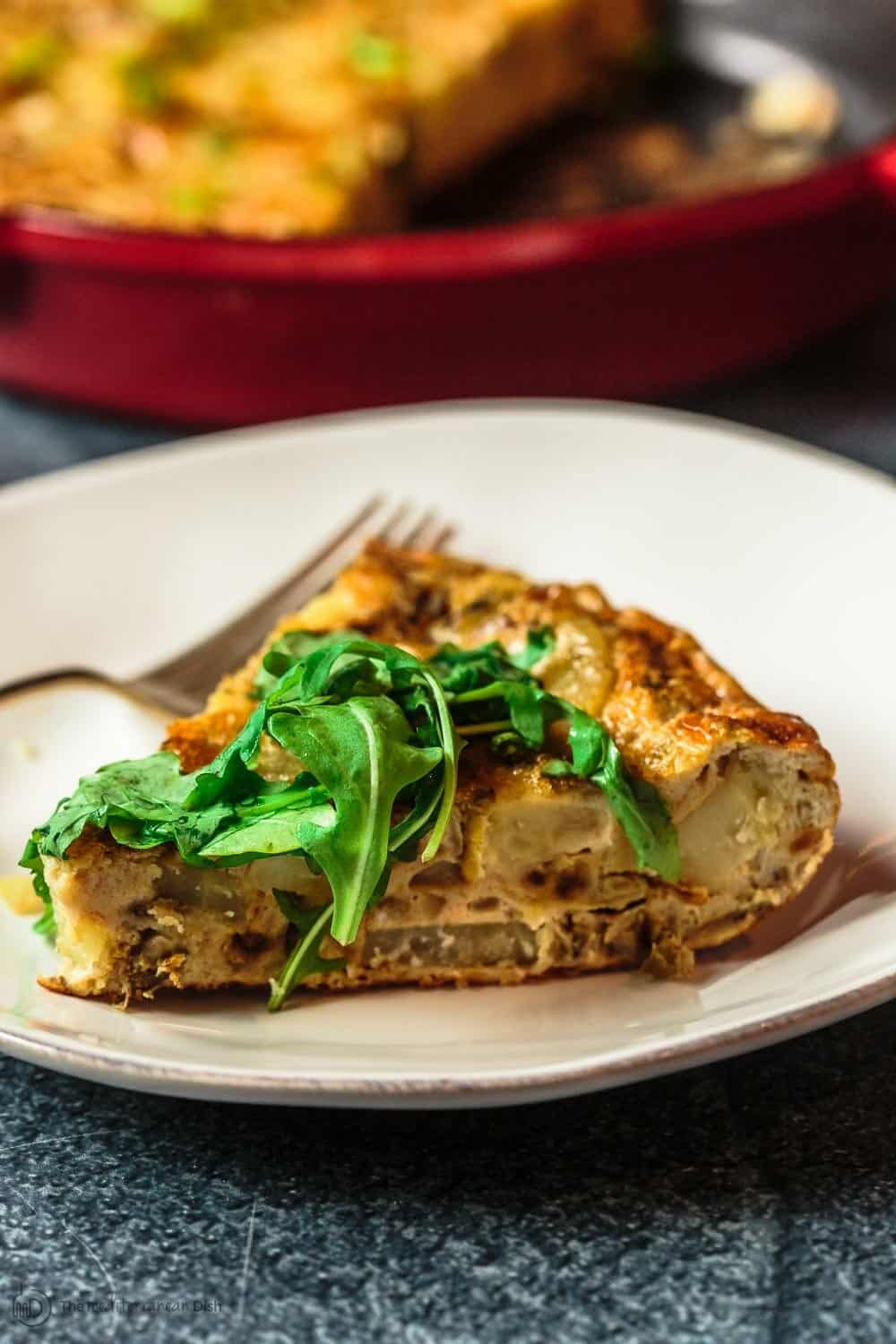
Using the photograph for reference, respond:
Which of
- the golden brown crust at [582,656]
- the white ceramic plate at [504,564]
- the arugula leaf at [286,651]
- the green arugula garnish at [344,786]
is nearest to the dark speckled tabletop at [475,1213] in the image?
the white ceramic plate at [504,564]

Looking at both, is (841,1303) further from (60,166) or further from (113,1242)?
(60,166)

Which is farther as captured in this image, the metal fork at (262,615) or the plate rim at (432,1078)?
the metal fork at (262,615)

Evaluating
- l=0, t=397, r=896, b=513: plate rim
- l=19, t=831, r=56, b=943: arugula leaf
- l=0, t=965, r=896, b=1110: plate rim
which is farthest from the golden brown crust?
l=0, t=397, r=896, b=513: plate rim

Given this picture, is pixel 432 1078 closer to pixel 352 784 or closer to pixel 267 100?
pixel 352 784

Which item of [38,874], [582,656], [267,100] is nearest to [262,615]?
[582,656]

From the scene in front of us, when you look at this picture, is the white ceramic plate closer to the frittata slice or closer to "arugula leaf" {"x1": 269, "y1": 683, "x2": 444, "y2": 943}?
the frittata slice

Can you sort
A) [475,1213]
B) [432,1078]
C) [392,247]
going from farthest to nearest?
[392,247], [475,1213], [432,1078]

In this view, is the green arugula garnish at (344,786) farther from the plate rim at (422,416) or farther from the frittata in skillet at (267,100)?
the frittata in skillet at (267,100)
